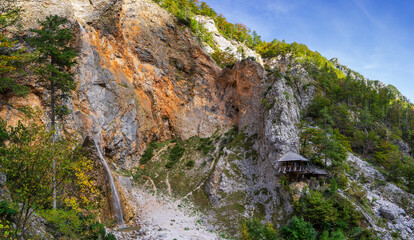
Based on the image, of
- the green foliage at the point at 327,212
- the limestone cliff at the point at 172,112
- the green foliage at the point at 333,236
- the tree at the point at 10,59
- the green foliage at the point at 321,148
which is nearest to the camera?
the tree at the point at 10,59

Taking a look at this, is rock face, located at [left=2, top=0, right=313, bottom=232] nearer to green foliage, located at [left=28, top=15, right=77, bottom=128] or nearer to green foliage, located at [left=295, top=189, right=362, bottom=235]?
green foliage, located at [left=295, top=189, right=362, bottom=235]

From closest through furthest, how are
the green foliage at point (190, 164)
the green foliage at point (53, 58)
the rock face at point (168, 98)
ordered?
the green foliage at point (53, 58), the rock face at point (168, 98), the green foliage at point (190, 164)

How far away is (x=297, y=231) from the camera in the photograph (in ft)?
59.4

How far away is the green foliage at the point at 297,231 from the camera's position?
58.7ft

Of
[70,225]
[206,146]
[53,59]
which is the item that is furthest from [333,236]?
[53,59]

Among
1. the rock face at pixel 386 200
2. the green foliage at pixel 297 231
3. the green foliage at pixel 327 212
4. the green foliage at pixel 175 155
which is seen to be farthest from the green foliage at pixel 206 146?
the rock face at pixel 386 200

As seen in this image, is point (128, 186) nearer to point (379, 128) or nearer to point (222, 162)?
point (222, 162)

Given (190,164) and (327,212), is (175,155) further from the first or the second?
(327,212)

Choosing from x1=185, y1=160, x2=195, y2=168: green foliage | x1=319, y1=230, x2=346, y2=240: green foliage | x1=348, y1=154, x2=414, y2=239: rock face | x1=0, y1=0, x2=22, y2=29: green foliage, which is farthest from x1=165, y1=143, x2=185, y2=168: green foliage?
x1=348, y1=154, x2=414, y2=239: rock face

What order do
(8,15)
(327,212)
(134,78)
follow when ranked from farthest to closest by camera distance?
(134,78)
(327,212)
(8,15)

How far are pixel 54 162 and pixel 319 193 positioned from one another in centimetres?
2102

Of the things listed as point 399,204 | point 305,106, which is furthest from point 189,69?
point 399,204

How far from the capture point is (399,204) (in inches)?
1126

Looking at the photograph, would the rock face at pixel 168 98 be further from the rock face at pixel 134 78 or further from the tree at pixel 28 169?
the tree at pixel 28 169
